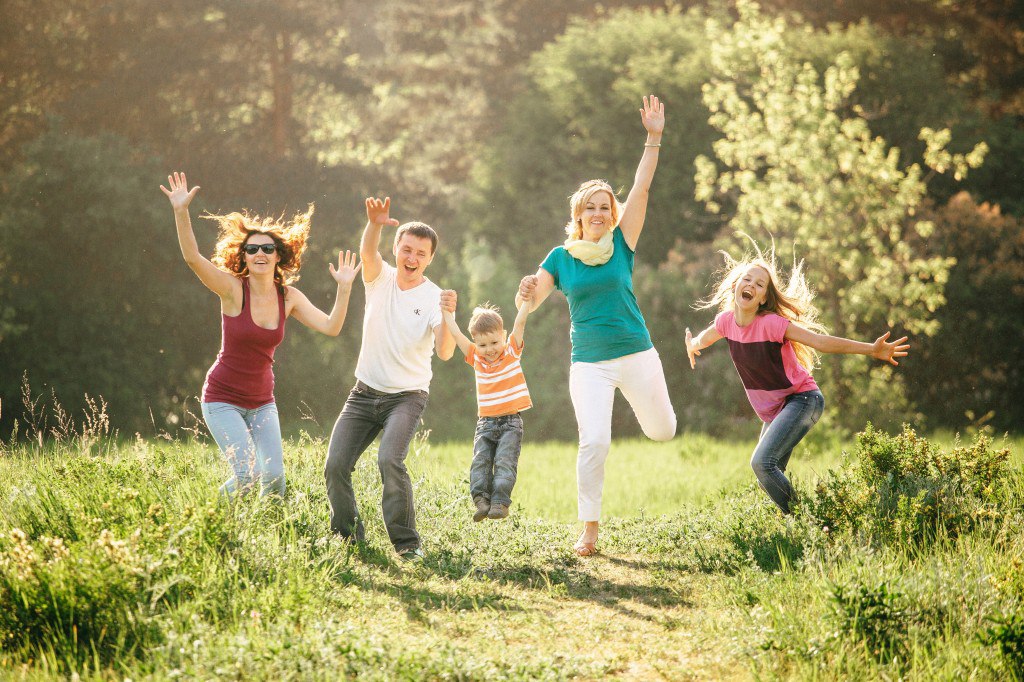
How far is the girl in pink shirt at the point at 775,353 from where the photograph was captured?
21.5 ft

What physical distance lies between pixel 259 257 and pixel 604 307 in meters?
2.29

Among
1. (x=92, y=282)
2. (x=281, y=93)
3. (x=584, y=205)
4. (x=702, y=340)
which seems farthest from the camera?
(x=281, y=93)

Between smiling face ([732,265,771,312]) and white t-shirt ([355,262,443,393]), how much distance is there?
6.69ft

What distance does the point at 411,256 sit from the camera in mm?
6574

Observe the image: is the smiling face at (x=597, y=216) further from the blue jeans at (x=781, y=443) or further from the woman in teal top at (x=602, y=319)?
the blue jeans at (x=781, y=443)

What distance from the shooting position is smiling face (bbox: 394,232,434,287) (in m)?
6.57

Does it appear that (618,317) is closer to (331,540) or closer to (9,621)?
(331,540)

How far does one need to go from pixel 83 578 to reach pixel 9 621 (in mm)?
371

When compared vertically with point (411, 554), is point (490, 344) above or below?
above

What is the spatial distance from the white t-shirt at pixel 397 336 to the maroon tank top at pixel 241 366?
612mm

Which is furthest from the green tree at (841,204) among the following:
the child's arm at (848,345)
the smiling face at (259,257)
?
the smiling face at (259,257)

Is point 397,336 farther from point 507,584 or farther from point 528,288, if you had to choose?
point 507,584

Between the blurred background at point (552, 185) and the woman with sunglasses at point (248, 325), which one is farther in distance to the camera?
the blurred background at point (552, 185)

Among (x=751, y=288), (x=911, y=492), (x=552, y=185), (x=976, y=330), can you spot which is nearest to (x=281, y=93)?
(x=552, y=185)
